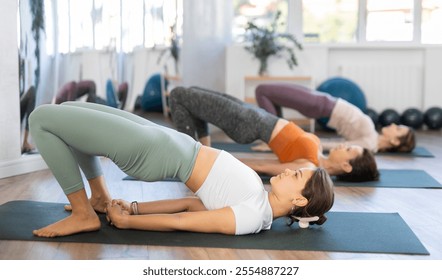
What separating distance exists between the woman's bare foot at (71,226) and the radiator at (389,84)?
184 inches

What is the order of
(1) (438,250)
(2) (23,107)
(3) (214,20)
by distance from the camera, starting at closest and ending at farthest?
1. (1) (438,250)
2. (2) (23,107)
3. (3) (214,20)

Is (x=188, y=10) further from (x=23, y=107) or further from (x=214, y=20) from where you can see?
(x=23, y=107)

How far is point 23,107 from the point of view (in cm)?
380

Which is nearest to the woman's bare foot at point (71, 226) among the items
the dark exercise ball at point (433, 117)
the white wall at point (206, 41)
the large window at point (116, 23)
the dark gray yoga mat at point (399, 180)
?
the dark gray yoga mat at point (399, 180)

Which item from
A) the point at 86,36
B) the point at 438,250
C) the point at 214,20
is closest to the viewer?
the point at 438,250

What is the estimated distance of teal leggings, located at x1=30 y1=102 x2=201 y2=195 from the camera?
94.3 inches

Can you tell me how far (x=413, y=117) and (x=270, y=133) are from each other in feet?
10.7

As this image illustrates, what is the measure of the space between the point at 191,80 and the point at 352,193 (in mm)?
2811

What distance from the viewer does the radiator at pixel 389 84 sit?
668 cm

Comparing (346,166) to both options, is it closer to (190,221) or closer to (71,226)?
(190,221)

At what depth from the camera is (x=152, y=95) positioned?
5.97 m

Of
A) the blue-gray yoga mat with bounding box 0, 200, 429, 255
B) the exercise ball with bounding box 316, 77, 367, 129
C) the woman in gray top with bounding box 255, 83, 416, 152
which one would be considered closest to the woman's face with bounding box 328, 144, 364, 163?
the blue-gray yoga mat with bounding box 0, 200, 429, 255

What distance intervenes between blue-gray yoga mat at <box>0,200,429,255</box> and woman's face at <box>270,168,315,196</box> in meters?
0.19

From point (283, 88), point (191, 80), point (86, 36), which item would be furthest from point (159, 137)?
point (191, 80)
